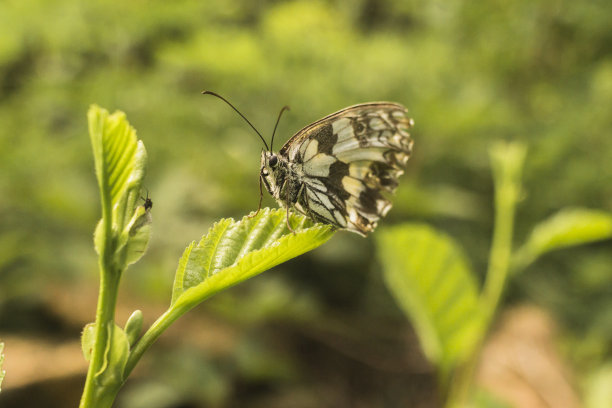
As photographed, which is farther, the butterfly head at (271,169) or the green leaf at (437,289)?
the green leaf at (437,289)

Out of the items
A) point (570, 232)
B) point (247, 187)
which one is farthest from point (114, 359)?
point (247, 187)

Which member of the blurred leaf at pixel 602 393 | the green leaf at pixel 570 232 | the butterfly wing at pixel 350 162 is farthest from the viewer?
the blurred leaf at pixel 602 393

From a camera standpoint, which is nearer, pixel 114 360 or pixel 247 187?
pixel 114 360

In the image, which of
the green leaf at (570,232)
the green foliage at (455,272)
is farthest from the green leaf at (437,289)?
the green leaf at (570,232)

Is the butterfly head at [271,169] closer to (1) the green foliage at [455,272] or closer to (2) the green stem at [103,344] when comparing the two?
(1) the green foliage at [455,272]

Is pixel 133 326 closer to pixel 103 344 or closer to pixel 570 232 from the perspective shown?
pixel 103 344

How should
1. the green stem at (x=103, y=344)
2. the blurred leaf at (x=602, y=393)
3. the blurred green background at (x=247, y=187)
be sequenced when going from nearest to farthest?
the green stem at (x=103, y=344), the blurred leaf at (x=602, y=393), the blurred green background at (x=247, y=187)
